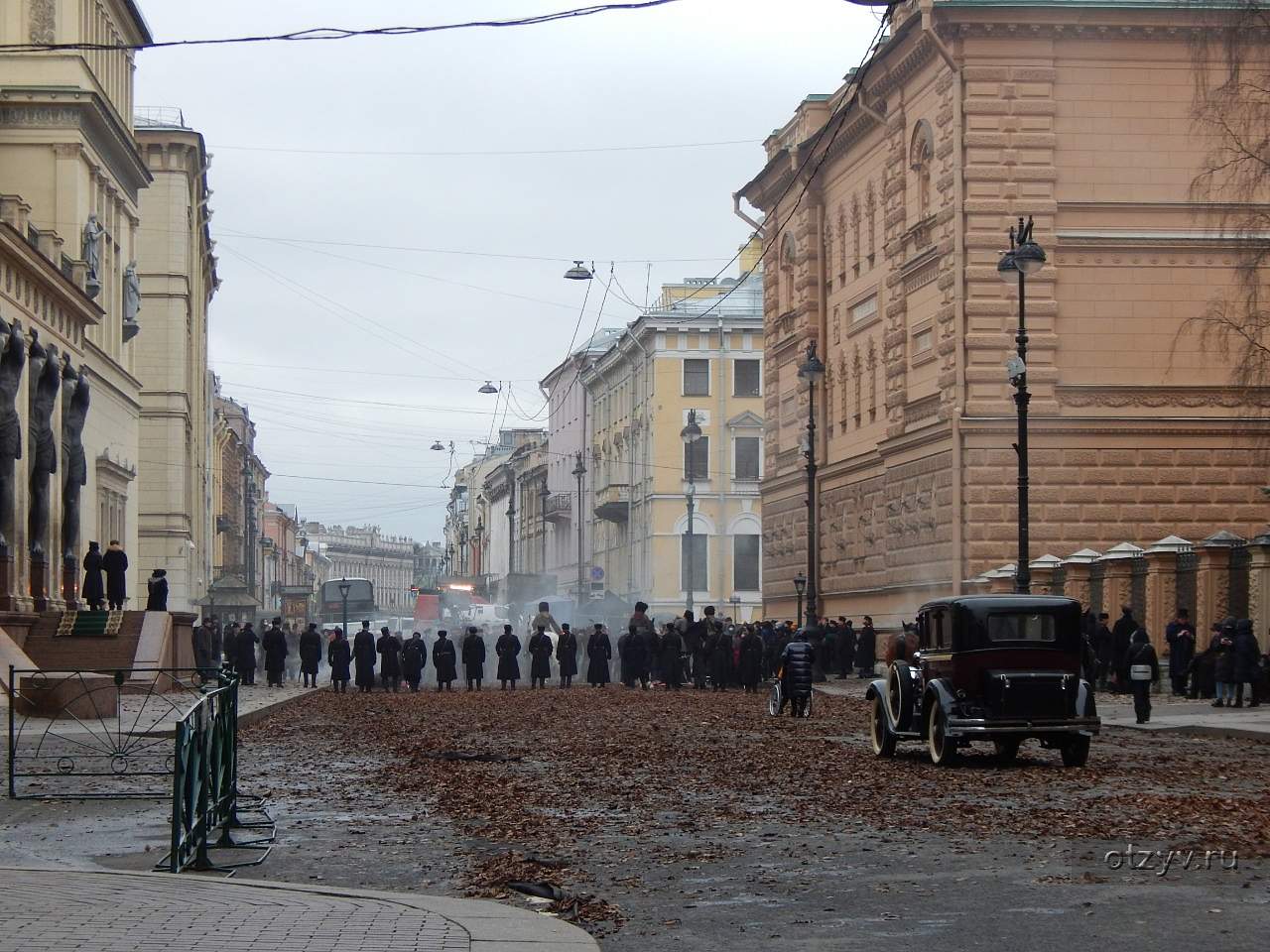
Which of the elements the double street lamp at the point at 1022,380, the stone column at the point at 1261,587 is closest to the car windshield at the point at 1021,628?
the double street lamp at the point at 1022,380

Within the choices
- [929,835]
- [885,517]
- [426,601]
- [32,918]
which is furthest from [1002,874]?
[426,601]

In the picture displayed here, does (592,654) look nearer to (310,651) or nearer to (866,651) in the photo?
(866,651)

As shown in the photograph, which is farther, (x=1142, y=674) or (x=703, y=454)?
(x=703, y=454)

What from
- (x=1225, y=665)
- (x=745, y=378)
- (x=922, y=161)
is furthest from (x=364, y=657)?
(x=745, y=378)

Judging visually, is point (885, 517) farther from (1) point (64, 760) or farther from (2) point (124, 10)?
(1) point (64, 760)

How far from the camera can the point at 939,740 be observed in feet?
→ 64.2

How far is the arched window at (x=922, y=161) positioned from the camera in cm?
→ 4644

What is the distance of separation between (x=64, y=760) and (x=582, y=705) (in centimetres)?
1948

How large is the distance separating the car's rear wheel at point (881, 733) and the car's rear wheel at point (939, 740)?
0.72 metres

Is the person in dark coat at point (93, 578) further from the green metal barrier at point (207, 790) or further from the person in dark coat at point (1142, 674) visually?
the green metal barrier at point (207, 790)

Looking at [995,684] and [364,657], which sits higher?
[995,684]

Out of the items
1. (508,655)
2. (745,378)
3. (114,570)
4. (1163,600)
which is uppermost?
(745,378)

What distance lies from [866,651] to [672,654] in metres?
4.62

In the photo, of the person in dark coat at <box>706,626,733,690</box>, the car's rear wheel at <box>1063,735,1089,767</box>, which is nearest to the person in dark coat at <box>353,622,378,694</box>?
the person in dark coat at <box>706,626,733,690</box>
